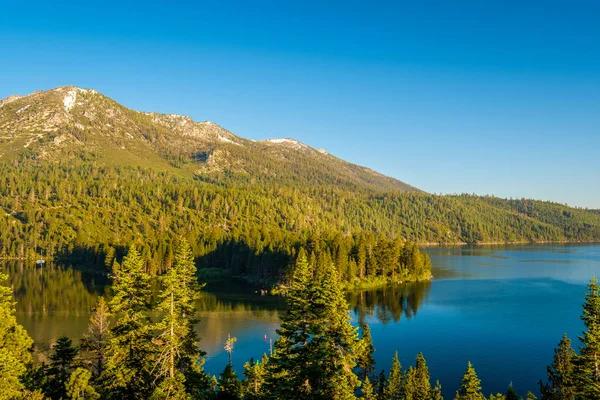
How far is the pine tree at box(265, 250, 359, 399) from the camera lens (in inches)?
1133

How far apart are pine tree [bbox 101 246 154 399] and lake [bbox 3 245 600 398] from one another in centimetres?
3830

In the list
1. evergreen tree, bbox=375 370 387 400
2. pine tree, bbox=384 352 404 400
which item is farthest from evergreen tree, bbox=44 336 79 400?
pine tree, bbox=384 352 404 400

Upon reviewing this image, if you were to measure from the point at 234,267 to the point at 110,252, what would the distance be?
54.3m

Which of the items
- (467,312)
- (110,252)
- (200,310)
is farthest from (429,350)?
(110,252)

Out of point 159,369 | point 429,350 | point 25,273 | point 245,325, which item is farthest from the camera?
point 25,273

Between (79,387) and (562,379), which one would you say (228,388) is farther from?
(562,379)

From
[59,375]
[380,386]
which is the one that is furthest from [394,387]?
[59,375]

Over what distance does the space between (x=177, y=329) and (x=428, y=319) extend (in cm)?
8648

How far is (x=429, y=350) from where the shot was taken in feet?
272

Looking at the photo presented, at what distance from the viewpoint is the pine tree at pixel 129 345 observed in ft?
114

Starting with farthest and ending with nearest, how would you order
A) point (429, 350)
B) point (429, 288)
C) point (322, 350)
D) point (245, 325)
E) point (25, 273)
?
1. point (25, 273)
2. point (429, 288)
3. point (245, 325)
4. point (429, 350)
5. point (322, 350)

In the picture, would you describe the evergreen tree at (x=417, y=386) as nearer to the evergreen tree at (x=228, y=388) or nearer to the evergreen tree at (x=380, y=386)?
the evergreen tree at (x=380, y=386)

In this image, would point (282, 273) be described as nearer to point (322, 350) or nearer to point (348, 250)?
point (348, 250)

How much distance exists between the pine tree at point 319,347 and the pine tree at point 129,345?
11136mm
